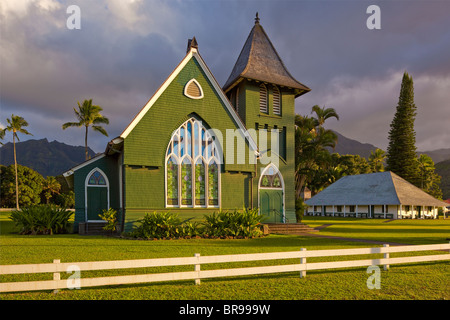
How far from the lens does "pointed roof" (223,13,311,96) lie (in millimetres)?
24438

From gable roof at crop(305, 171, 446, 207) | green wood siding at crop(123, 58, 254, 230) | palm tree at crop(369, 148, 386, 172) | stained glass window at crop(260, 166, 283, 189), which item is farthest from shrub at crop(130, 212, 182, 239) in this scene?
palm tree at crop(369, 148, 386, 172)

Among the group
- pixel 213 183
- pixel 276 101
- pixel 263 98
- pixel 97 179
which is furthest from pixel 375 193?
pixel 97 179

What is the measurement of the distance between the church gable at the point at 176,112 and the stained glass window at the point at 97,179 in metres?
4.89

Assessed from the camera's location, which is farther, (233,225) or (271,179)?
(271,179)

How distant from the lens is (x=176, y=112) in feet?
64.1

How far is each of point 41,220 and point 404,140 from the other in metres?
69.9

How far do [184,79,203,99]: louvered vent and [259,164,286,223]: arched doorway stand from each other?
26.4ft

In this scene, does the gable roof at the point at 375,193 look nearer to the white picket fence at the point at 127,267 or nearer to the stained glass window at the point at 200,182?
the stained glass window at the point at 200,182

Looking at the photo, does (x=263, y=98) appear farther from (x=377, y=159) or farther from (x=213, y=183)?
(x=377, y=159)

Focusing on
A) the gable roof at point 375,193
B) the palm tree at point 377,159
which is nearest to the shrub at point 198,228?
the gable roof at point 375,193

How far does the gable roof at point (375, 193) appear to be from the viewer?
47500mm

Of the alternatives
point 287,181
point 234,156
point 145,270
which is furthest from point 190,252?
point 287,181
